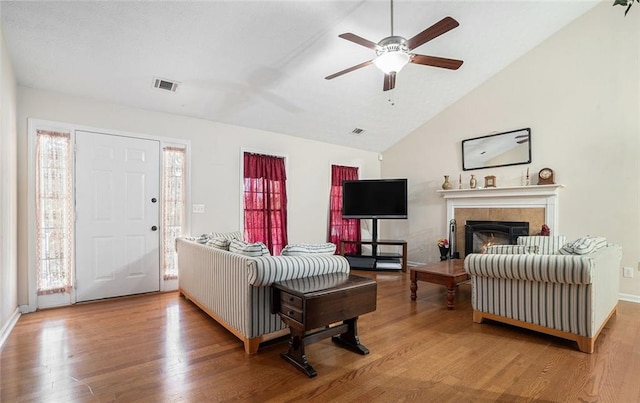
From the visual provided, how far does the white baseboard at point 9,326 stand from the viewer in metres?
2.68

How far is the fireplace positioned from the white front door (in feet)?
16.7

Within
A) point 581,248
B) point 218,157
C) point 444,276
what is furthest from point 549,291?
point 218,157

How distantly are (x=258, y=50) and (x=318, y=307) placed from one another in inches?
116

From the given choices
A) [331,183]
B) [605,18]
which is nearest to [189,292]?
[331,183]

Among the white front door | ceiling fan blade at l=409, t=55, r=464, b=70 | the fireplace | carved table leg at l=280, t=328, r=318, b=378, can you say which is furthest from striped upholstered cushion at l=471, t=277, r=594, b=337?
the white front door

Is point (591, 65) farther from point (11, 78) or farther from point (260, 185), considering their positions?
point (11, 78)

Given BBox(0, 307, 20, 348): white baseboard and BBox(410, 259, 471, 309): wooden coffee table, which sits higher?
BBox(410, 259, 471, 309): wooden coffee table

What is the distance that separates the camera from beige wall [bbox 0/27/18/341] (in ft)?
9.02

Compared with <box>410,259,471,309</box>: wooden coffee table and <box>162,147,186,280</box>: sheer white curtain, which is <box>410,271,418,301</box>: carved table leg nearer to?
<box>410,259,471,309</box>: wooden coffee table

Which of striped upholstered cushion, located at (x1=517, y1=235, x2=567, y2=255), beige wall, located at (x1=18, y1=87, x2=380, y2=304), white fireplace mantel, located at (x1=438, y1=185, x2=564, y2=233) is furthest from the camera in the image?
white fireplace mantel, located at (x1=438, y1=185, x2=564, y2=233)

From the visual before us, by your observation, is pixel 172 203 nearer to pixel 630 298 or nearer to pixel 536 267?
pixel 536 267

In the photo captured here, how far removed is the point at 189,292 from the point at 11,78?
2.88 metres

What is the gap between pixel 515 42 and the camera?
4.71m

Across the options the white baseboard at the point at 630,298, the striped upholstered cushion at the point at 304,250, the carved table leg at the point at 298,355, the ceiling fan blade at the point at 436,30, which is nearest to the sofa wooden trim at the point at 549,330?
the white baseboard at the point at 630,298
